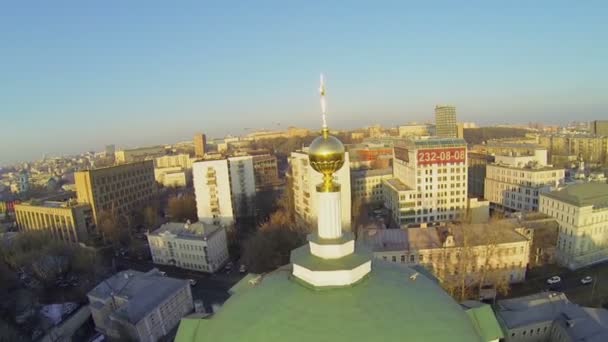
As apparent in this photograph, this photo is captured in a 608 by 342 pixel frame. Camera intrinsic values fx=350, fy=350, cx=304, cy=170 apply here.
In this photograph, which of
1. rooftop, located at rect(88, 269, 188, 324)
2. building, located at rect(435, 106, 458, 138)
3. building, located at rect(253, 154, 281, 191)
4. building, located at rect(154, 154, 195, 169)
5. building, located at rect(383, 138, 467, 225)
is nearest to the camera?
rooftop, located at rect(88, 269, 188, 324)

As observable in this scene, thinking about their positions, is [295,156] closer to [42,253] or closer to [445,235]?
[445,235]

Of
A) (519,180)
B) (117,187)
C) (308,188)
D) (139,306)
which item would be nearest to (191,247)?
(139,306)

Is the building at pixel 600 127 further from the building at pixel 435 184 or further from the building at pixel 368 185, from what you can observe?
the building at pixel 435 184

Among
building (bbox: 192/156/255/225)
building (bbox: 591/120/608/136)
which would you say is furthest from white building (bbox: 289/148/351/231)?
building (bbox: 591/120/608/136)

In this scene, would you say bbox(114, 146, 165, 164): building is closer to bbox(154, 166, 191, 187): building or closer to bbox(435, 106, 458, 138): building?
bbox(154, 166, 191, 187): building

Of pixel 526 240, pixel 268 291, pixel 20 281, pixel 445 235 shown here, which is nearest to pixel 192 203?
pixel 20 281

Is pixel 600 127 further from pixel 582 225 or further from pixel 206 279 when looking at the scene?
pixel 206 279
